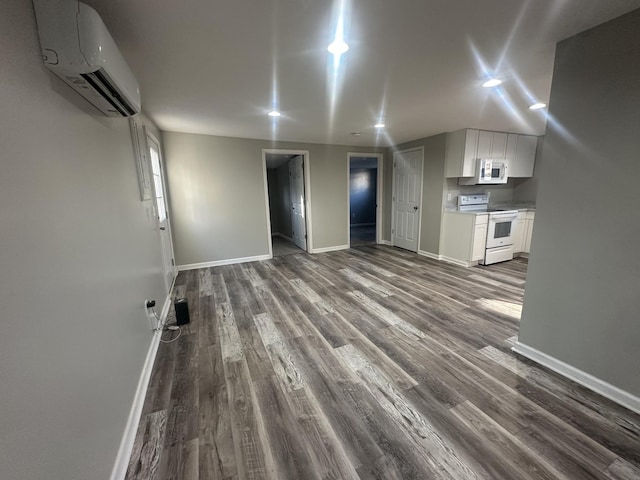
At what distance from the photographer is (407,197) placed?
211 inches

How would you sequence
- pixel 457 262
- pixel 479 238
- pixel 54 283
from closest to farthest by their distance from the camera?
pixel 54 283 < pixel 479 238 < pixel 457 262

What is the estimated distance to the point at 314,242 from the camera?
539cm

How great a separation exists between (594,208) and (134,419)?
121 inches

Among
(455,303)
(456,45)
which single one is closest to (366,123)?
(456,45)

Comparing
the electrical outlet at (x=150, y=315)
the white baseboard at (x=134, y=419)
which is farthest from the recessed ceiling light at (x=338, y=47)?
the white baseboard at (x=134, y=419)

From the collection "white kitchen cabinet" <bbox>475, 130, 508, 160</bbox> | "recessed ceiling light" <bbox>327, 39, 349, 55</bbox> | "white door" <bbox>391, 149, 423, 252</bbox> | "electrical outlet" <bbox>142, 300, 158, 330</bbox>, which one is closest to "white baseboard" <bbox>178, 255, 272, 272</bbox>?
"electrical outlet" <bbox>142, 300, 158, 330</bbox>

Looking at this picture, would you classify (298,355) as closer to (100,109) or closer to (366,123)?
(100,109)

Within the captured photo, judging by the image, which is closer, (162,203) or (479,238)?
(162,203)

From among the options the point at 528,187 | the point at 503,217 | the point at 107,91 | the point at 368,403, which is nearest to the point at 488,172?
the point at 503,217

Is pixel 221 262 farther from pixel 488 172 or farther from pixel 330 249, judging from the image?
pixel 488 172

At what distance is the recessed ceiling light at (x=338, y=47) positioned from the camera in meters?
1.65

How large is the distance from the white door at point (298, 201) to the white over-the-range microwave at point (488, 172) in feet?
9.62

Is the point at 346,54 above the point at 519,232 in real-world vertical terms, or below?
above

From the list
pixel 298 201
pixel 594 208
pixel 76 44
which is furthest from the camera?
pixel 298 201
